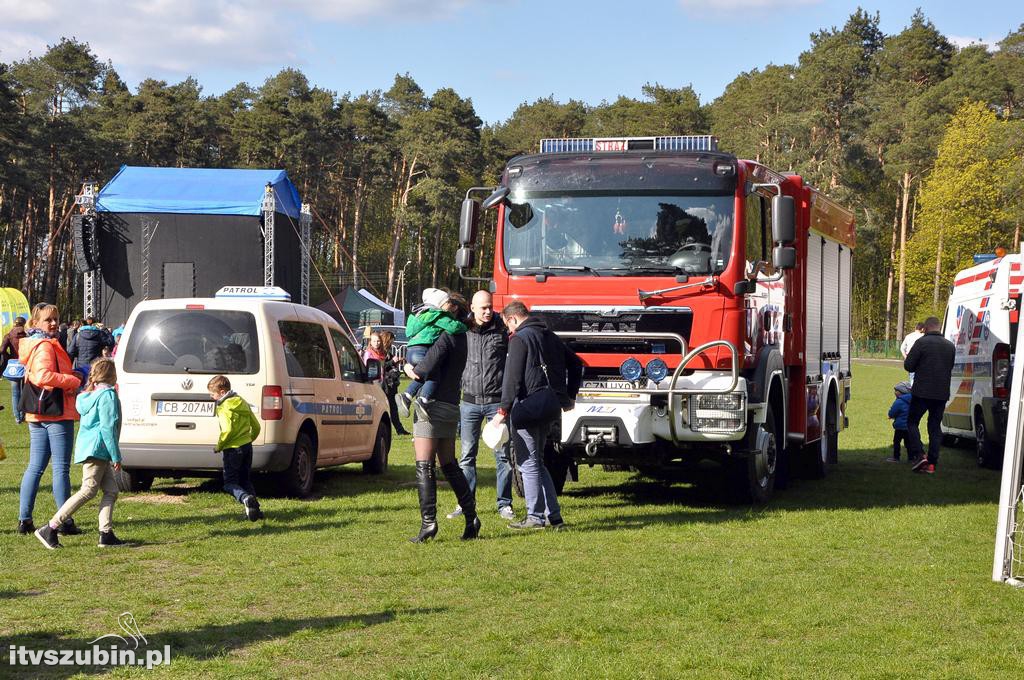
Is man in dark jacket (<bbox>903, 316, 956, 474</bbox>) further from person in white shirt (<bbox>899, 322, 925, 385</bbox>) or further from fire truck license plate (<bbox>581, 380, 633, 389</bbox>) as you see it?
fire truck license plate (<bbox>581, 380, 633, 389</bbox>)

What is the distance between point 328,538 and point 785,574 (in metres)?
3.47

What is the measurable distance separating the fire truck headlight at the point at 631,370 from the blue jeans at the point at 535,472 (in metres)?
1.30

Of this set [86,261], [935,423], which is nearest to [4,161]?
[86,261]

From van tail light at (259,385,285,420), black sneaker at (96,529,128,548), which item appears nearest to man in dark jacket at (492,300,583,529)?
van tail light at (259,385,285,420)

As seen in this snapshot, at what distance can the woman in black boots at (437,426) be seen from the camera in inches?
375

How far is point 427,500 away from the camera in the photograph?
31.6 ft

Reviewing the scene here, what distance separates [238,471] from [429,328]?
7.20 feet

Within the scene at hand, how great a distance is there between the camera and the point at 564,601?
24.3 ft

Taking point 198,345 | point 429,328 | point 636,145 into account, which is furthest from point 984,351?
point 198,345

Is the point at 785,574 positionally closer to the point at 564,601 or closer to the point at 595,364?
the point at 564,601

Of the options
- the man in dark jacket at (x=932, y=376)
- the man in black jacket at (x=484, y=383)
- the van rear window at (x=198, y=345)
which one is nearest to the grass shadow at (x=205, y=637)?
the man in black jacket at (x=484, y=383)

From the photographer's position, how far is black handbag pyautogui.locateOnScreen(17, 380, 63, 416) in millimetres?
9727

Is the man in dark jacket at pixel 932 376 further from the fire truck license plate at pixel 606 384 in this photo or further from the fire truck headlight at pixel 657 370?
the fire truck license plate at pixel 606 384

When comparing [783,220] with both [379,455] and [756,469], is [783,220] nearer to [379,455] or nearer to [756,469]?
[756,469]
